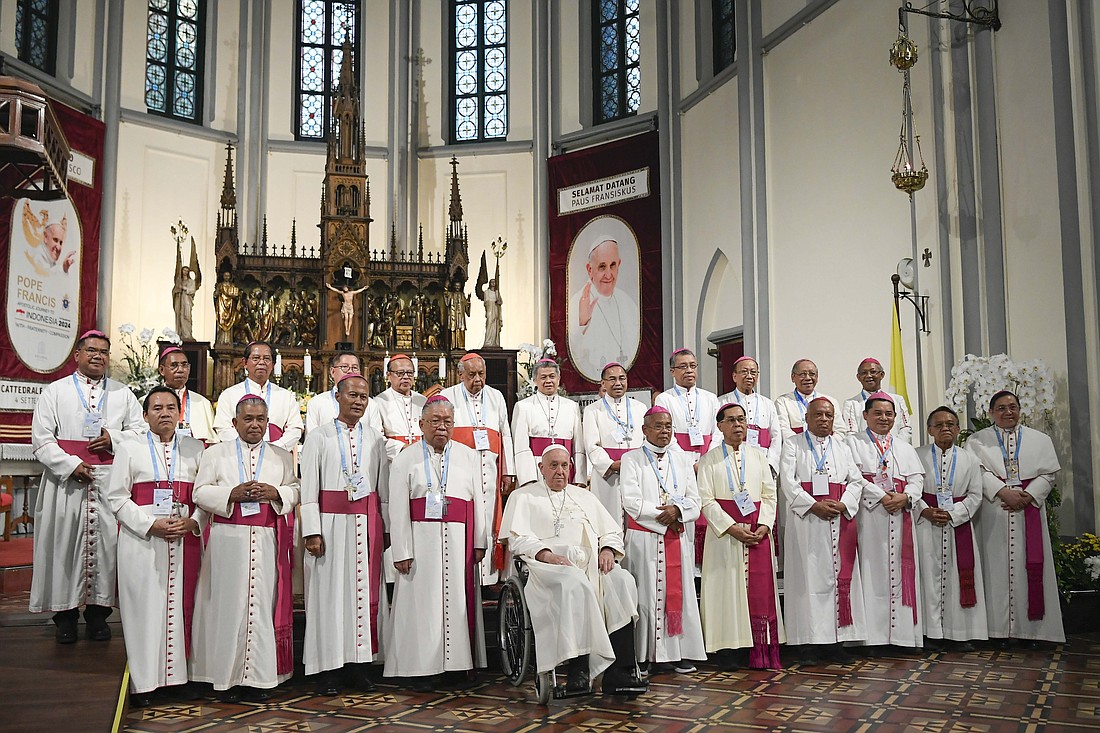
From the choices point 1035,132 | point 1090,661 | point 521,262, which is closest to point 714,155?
point 521,262

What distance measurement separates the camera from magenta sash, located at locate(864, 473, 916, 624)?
23.1 feet

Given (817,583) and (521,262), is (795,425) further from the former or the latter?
(521,262)

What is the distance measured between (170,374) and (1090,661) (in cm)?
631

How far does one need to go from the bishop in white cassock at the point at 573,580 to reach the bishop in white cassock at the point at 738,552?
89 cm

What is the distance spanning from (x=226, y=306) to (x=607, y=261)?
551 centimetres

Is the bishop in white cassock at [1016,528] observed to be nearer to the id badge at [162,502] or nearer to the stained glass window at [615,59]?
the id badge at [162,502]

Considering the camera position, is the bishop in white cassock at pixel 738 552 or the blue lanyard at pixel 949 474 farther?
the blue lanyard at pixel 949 474

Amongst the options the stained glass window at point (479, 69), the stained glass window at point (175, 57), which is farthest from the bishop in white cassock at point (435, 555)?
the stained glass window at point (479, 69)

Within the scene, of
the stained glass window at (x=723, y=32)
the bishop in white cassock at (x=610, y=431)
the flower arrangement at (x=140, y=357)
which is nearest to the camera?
the bishop in white cassock at (x=610, y=431)

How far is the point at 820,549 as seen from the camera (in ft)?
23.0

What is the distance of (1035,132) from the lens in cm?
859

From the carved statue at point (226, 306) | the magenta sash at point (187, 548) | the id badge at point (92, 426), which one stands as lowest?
the magenta sash at point (187, 548)

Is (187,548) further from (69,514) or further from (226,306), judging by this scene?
(226,306)

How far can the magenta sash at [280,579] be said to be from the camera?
19.2 feet
